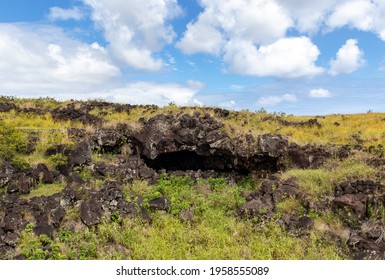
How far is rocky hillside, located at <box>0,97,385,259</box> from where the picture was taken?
1170 cm

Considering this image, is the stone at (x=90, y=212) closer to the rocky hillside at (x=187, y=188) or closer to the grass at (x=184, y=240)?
the rocky hillside at (x=187, y=188)

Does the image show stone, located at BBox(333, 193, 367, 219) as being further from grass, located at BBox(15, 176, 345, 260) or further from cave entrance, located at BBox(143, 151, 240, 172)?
cave entrance, located at BBox(143, 151, 240, 172)

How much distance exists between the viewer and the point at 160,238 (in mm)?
12266

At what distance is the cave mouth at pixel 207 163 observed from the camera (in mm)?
20219

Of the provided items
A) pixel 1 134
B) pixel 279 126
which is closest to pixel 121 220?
pixel 1 134

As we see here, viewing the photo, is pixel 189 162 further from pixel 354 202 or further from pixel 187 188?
pixel 354 202

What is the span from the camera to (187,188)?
17.5 m

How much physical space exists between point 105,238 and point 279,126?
49.9 feet

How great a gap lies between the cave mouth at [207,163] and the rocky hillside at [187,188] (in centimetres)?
7

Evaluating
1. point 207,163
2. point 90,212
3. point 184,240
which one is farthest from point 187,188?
point 90,212

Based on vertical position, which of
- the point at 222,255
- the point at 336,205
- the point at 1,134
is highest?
the point at 1,134

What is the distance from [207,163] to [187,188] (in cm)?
402

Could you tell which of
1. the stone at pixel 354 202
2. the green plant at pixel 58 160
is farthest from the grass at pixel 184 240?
the green plant at pixel 58 160

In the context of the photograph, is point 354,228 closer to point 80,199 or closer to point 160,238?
point 160,238
